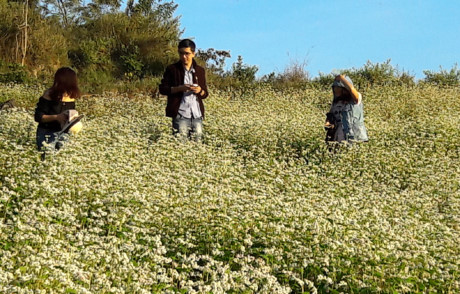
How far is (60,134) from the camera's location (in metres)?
8.09

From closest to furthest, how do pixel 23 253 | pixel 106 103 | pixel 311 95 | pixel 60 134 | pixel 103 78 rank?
pixel 23 253
pixel 60 134
pixel 106 103
pixel 311 95
pixel 103 78

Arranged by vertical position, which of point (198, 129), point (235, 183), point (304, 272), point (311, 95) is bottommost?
point (304, 272)

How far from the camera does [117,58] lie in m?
26.7

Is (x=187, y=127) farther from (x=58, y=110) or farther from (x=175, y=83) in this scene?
(x=58, y=110)

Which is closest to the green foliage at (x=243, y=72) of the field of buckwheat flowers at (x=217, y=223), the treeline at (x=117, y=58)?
the treeline at (x=117, y=58)

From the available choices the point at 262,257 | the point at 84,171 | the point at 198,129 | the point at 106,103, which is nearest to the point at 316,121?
the point at 198,129

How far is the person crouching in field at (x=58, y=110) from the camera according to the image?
7949mm

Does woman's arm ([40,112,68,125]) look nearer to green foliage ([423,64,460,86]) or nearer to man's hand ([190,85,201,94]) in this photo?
man's hand ([190,85,201,94])

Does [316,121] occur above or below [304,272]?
above

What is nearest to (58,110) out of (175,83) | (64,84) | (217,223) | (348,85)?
(64,84)

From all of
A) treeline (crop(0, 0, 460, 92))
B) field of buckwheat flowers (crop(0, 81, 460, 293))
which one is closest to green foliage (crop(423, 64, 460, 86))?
treeline (crop(0, 0, 460, 92))

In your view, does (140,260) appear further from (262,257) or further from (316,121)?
(316,121)

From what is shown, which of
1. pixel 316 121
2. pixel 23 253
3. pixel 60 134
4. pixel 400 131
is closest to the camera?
pixel 23 253

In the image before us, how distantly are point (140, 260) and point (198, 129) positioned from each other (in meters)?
4.51
